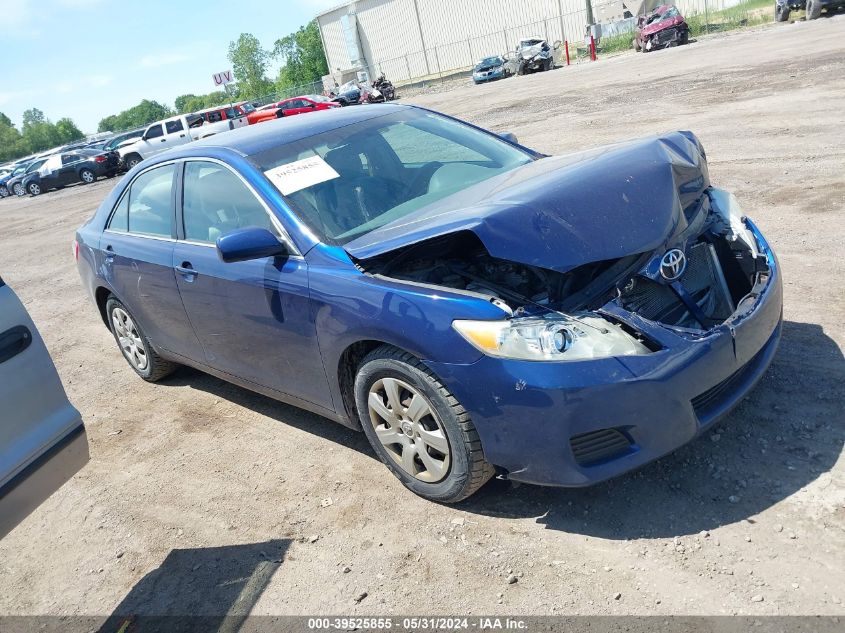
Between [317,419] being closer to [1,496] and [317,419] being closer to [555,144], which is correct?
[1,496]

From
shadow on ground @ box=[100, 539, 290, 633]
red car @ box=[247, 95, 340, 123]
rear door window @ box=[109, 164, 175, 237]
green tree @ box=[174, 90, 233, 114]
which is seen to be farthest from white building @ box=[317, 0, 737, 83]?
green tree @ box=[174, 90, 233, 114]

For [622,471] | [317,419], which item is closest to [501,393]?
[622,471]

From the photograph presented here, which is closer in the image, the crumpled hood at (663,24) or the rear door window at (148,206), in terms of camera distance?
the rear door window at (148,206)

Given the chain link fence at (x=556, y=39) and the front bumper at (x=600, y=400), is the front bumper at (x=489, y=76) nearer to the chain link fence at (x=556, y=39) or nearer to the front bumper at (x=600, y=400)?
the chain link fence at (x=556, y=39)

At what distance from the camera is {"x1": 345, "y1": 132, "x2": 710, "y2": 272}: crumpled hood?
2.99m

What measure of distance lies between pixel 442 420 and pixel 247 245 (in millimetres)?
1289

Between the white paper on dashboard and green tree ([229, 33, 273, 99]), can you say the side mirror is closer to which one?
the white paper on dashboard

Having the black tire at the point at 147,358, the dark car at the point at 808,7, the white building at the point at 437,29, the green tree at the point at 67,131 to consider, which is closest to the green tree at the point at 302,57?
the white building at the point at 437,29

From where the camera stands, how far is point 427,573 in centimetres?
299

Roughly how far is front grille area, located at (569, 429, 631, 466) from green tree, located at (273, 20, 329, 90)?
85.5 m

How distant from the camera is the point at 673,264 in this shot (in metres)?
3.22

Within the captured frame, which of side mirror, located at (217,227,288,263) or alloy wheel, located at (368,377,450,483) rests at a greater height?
side mirror, located at (217,227,288,263)

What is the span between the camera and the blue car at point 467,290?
9.34 feet

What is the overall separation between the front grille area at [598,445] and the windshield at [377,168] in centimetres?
150
